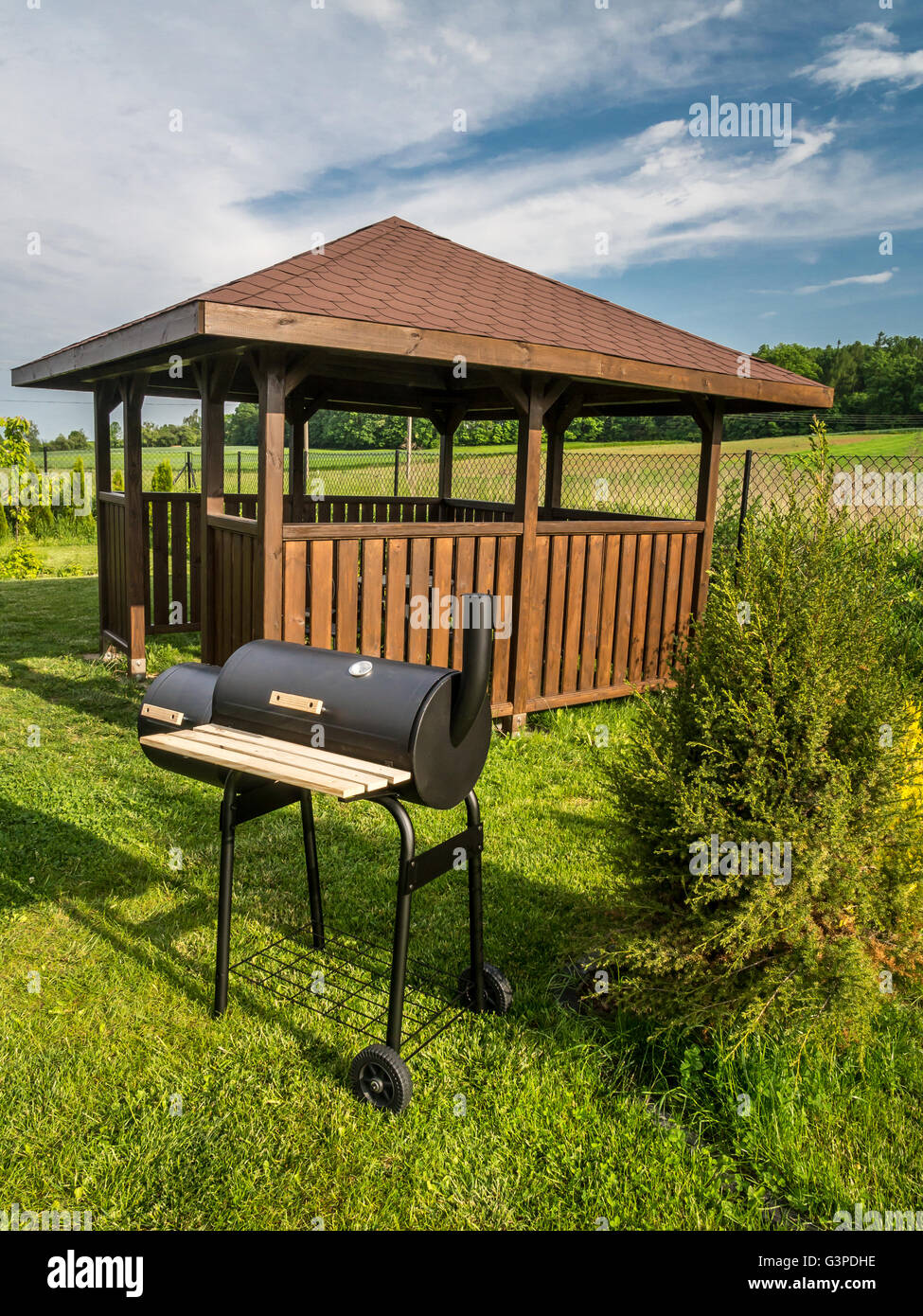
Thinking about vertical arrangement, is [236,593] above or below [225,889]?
above

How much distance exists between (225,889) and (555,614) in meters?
4.12

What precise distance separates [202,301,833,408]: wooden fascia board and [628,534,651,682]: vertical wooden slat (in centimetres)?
132

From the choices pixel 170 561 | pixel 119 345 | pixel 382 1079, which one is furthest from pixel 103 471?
pixel 382 1079

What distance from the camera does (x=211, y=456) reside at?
6.06 meters

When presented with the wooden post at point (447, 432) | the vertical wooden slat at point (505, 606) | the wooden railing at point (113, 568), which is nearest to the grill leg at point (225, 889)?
the vertical wooden slat at point (505, 606)

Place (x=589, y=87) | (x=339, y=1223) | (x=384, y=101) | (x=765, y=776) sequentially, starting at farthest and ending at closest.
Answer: (x=589, y=87)
(x=384, y=101)
(x=765, y=776)
(x=339, y=1223)

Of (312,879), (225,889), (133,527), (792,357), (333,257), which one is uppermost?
(792,357)

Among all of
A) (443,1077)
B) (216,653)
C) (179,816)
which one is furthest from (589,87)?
(443,1077)

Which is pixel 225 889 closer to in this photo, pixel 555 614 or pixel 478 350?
pixel 478 350

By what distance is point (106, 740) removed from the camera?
6.05m

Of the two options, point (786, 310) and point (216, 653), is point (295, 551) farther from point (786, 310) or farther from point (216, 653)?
point (786, 310)

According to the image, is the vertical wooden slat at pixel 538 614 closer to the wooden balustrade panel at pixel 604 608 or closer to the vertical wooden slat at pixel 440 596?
the wooden balustrade panel at pixel 604 608
